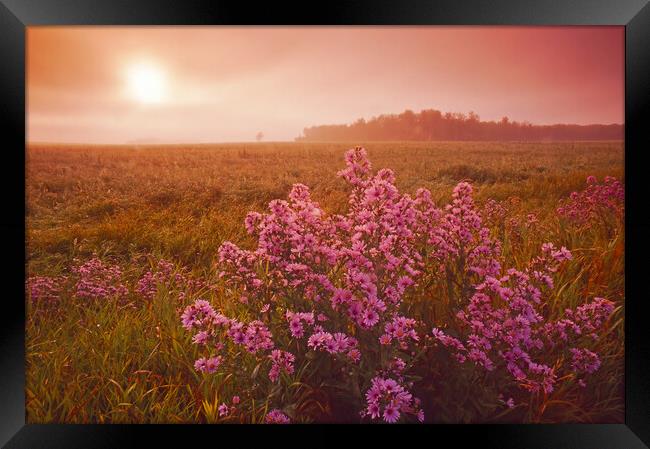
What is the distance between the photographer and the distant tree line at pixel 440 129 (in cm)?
306

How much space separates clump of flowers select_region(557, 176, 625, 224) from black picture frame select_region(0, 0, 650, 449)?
0.19 ft

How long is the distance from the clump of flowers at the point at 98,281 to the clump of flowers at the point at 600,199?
9.21ft

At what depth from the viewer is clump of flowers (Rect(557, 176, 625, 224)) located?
3.08m

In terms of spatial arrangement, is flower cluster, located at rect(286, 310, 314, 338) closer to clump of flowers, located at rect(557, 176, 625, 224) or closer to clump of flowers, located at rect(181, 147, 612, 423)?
clump of flowers, located at rect(181, 147, 612, 423)

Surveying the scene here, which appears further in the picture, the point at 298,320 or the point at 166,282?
the point at 166,282

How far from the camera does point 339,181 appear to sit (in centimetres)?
319

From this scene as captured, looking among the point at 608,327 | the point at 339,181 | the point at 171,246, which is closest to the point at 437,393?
the point at 608,327

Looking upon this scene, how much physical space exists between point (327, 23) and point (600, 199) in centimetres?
195

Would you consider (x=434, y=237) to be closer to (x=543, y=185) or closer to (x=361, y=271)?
(x=361, y=271)

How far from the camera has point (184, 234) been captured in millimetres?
3152

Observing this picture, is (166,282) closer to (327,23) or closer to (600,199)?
(327,23)

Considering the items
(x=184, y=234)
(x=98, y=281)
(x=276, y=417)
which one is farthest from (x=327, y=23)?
(x=276, y=417)
